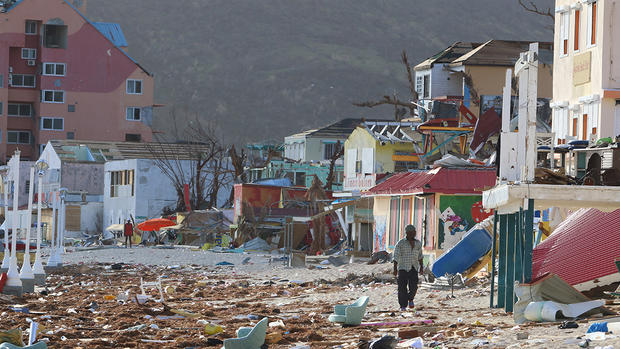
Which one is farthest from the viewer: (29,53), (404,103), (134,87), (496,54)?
(134,87)

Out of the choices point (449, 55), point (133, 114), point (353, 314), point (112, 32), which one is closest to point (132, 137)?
point (133, 114)

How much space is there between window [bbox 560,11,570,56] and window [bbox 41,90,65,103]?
67345 mm

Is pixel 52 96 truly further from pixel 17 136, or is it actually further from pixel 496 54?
pixel 496 54

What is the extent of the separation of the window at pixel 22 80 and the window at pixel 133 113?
8119 millimetres

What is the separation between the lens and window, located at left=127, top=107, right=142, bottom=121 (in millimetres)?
95062

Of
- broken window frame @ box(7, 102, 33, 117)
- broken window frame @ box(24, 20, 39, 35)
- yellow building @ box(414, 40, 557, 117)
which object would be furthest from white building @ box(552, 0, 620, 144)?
broken window frame @ box(7, 102, 33, 117)

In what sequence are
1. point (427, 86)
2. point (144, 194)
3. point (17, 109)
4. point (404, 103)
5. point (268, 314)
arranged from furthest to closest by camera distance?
point (17, 109)
point (144, 194)
point (427, 86)
point (404, 103)
point (268, 314)

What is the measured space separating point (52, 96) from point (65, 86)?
134 cm

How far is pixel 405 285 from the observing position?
67.1 feet

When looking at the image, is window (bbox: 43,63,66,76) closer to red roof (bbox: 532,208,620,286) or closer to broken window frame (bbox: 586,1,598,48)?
broken window frame (bbox: 586,1,598,48)

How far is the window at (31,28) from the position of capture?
302ft

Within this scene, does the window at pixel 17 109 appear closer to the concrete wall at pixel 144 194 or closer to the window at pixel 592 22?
the concrete wall at pixel 144 194

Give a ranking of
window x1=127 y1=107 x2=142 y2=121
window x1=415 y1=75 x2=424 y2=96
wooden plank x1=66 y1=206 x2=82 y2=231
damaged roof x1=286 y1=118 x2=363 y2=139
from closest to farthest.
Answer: window x1=415 y1=75 x2=424 y2=96
wooden plank x1=66 y1=206 x2=82 y2=231
damaged roof x1=286 y1=118 x2=363 y2=139
window x1=127 y1=107 x2=142 y2=121

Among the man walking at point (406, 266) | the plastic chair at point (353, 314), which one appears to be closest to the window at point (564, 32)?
the man walking at point (406, 266)
